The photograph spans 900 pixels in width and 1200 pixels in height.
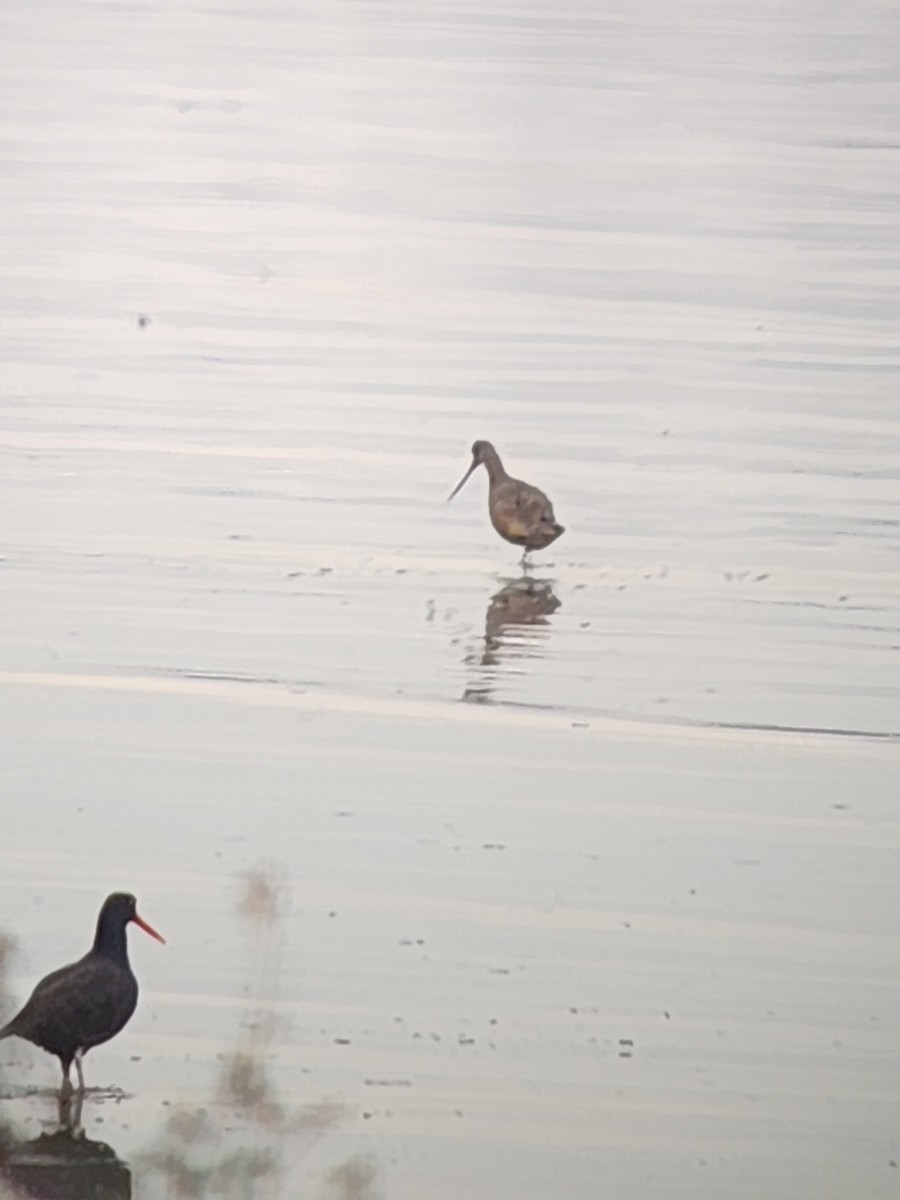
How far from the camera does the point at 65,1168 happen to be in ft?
8.61

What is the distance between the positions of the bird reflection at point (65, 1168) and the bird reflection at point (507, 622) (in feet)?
2.40

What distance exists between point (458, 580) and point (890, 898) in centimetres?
68

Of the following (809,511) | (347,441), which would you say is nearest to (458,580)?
(347,441)

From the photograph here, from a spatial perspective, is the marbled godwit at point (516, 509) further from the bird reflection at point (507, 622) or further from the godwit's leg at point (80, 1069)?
the godwit's leg at point (80, 1069)

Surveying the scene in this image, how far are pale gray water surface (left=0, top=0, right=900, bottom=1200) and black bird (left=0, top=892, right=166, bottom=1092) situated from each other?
3.9 inches

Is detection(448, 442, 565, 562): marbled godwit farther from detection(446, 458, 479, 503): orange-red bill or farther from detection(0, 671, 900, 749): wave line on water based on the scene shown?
detection(0, 671, 900, 749): wave line on water

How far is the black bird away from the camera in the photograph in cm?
260

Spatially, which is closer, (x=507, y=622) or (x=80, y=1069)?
(x=80, y=1069)

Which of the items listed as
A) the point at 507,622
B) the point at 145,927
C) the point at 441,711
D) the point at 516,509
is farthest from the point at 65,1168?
the point at 516,509

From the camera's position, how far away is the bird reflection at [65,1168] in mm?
2615

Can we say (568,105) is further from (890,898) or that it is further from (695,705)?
(890,898)

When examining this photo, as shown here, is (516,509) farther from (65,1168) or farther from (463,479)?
(65,1168)

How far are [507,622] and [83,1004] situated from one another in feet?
2.44

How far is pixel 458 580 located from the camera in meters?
2.99
